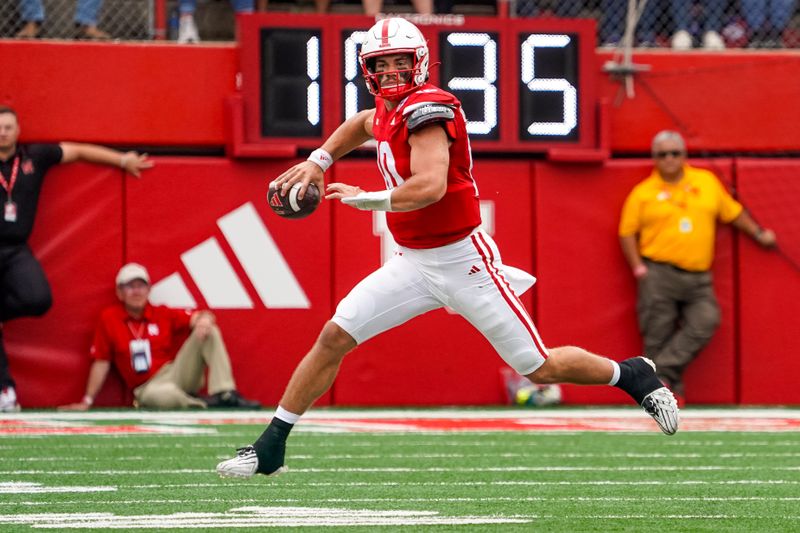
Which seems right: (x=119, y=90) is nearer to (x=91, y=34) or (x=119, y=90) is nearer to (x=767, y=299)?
(x=91, y=34)

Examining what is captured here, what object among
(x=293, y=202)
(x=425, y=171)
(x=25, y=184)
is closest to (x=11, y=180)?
(x=25, y=184)

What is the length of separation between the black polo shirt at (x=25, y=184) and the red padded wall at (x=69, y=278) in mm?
238

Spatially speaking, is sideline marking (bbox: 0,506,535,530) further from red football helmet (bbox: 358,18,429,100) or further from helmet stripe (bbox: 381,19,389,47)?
helmet stripe (bbox: 381,19,389,47)

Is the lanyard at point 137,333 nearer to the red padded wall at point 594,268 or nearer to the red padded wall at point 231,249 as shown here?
the red padded wall at point 231,249

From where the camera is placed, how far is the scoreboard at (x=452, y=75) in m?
10.5

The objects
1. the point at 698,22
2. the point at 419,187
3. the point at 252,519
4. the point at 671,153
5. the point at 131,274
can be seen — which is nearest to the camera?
the point at 252,519

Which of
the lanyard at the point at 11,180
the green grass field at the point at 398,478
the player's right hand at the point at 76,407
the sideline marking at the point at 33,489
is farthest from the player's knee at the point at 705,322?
the sideline marking at the point at 33,489

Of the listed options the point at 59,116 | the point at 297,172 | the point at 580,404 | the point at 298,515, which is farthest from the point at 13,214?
the point at 298,515

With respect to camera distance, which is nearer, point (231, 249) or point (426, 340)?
point (231, 249)

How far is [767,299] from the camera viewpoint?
11.1 m

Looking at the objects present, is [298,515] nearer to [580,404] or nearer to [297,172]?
[297,172]

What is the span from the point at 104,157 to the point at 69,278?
2.83 ft

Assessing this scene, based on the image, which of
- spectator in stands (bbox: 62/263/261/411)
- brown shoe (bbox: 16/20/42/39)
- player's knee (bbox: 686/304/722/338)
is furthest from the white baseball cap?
player's knee (bbox: 686/304/722/338)

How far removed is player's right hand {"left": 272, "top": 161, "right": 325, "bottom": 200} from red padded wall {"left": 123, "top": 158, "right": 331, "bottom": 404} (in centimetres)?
487
